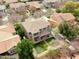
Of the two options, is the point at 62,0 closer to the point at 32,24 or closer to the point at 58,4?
the point at 58,4

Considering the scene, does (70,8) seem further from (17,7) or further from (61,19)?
(17,7)

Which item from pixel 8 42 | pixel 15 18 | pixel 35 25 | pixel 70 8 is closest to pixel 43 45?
pixel 35 25

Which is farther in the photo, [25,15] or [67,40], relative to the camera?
[25,15]

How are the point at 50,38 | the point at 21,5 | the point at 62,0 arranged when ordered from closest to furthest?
1. the point at 50,38
2. the point at 21,5
3. the point at 62,0

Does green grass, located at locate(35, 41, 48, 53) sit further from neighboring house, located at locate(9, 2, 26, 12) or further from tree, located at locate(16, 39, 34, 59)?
neighboring house, located at locate(9, 2, 26, 12)

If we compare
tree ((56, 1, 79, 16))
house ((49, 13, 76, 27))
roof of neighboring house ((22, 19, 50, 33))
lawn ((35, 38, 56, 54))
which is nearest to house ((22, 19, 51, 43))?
roof of neighboring house ((22, 19, 50, 33))

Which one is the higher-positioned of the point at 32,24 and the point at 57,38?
the point at 32,24

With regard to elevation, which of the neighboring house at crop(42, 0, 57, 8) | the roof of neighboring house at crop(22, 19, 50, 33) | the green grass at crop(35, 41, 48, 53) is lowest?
the green grass at crop(35, 41, 48, 53)

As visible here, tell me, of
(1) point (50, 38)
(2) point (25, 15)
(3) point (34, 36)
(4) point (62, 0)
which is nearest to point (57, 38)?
(1) point (50, 38)

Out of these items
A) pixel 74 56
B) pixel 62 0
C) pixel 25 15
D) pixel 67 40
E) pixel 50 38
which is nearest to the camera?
pixel 74 56
